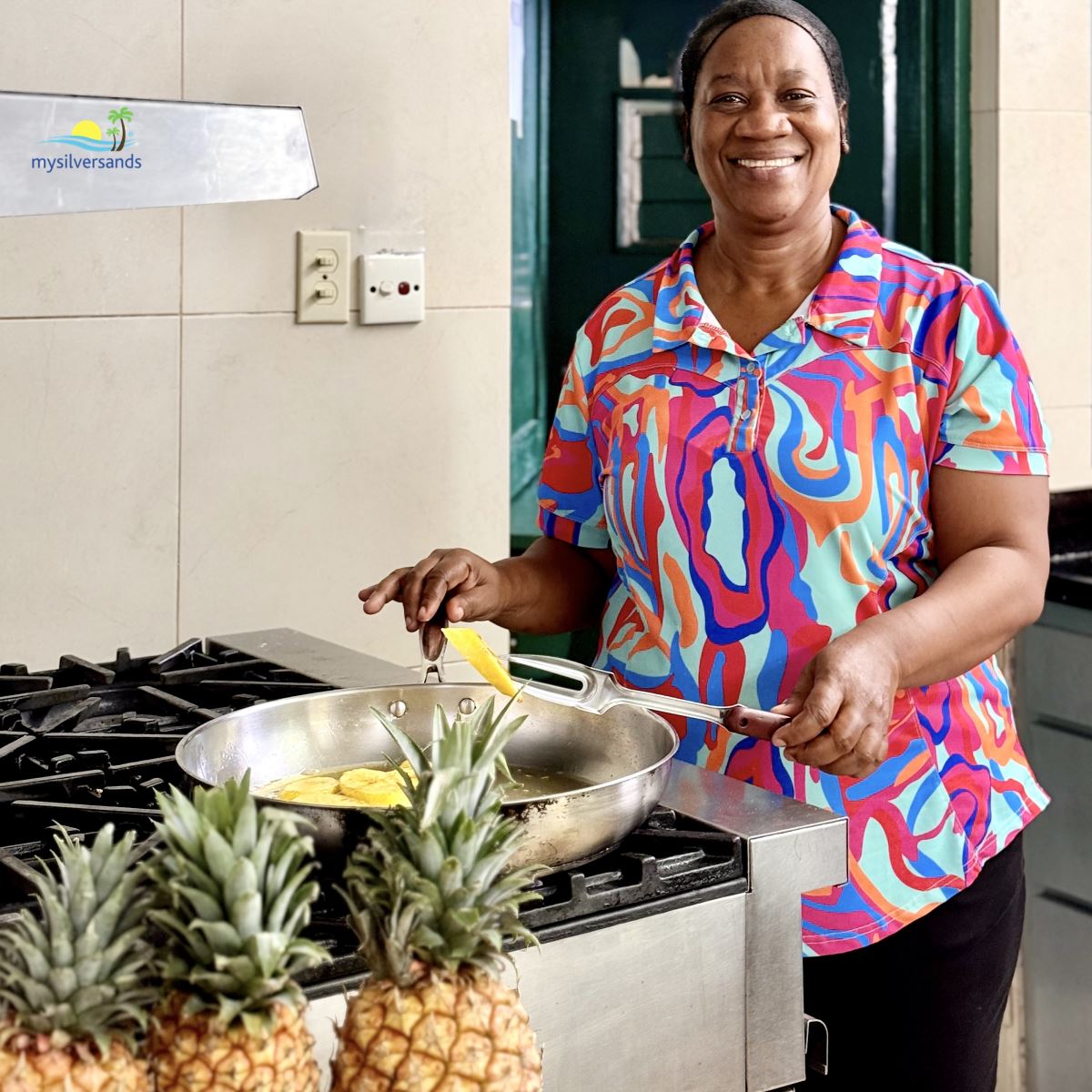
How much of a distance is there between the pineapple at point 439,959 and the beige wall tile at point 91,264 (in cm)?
142

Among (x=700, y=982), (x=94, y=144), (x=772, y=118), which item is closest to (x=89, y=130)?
(x=94, y=144)

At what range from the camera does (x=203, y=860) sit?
807 mm

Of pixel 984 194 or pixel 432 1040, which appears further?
pixel 984 194

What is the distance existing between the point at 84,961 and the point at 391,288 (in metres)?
1.68

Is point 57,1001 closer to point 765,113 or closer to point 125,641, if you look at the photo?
point 765,113

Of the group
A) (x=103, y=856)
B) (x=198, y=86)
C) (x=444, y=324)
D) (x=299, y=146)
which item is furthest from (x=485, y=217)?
(x=103, y=856)

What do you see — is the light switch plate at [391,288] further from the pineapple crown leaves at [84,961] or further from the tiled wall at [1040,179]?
the pineapple crown leaves at [84,961]

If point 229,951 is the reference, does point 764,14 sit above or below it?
above

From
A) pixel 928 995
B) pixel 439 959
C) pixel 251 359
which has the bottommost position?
pixel 928 995

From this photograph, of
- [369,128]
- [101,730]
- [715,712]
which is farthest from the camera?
[369,128]

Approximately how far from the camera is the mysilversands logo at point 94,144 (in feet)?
3.48

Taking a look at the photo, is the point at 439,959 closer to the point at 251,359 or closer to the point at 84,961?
the point at 84,961

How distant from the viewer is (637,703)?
133cm

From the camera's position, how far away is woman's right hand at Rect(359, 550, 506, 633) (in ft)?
5.27
